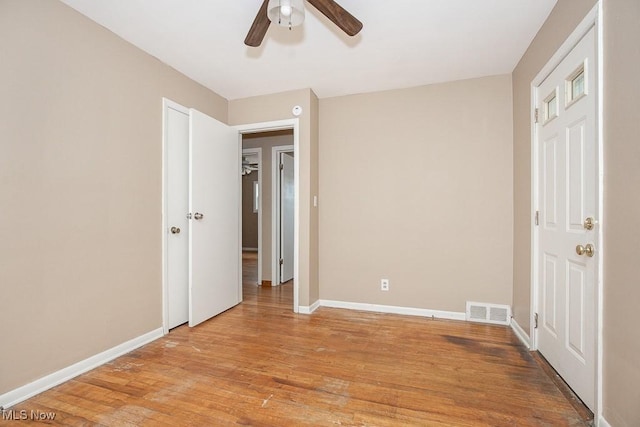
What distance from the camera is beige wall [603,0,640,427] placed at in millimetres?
1187

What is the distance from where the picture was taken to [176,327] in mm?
2738

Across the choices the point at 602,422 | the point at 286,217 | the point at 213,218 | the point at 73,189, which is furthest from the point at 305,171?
the point at 602,422

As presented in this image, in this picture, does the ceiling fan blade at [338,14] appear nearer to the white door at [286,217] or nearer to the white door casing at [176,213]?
the white door casing at [176,213]

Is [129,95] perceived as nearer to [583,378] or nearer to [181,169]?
[181,169]

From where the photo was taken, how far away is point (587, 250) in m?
1.54

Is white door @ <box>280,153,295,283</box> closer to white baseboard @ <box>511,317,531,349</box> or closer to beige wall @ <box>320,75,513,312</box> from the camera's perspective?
beige wall @ <box>320,75,513,312</box>

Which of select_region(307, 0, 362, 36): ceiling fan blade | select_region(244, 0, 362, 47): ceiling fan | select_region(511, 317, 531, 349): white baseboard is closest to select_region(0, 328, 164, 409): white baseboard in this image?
select_region(244, 0, 362, 47): ceiling fan

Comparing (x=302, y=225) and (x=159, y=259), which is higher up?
(x=302, y=225)

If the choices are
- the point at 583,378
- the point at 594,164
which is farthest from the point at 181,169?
the point at 583,378

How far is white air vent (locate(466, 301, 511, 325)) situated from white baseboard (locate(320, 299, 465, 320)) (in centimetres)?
10

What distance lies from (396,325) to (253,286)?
2.42 meters

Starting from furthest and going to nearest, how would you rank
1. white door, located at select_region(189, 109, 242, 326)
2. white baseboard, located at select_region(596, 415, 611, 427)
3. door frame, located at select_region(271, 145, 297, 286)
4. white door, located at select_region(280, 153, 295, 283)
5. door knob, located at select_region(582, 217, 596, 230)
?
white door, located at select_region(280, 153, 295, 283) → door frame, located at select_region(271, 145, 297, 286) → white door, located at select_region(189, 109, 242, 326) → door knob, located at select_region(582, 217, 596, 230) → white baseboard, located at select_region(596, 415, 611, 427)

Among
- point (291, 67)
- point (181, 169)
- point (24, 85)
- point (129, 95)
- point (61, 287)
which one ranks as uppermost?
point (291, 67)

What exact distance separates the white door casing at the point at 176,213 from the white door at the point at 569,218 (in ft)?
9.88
